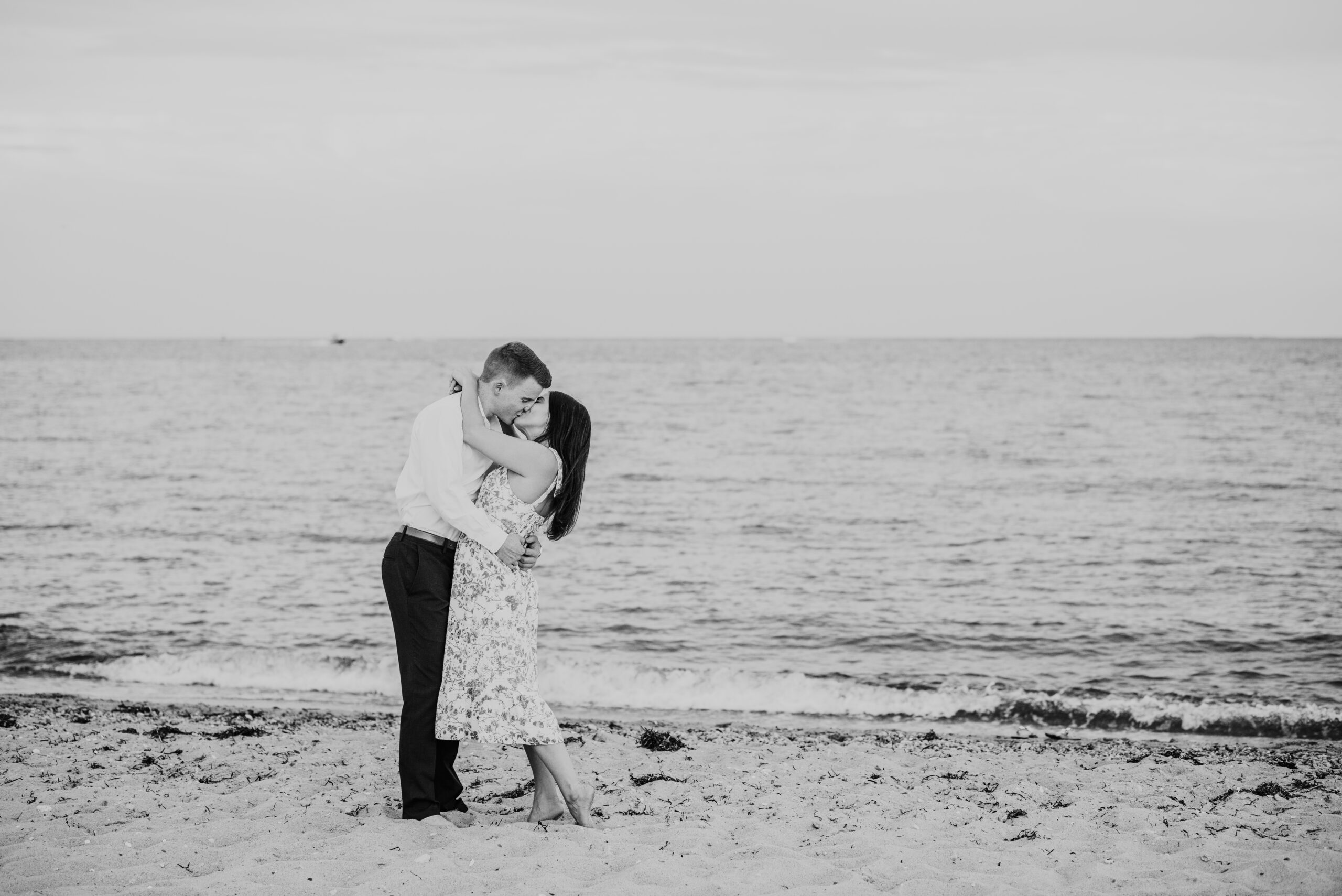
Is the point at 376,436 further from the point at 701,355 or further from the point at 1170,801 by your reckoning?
the point at 701,355

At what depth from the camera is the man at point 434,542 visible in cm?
467

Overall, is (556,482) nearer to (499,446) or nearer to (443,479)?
(499,446)

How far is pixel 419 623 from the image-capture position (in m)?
4.86

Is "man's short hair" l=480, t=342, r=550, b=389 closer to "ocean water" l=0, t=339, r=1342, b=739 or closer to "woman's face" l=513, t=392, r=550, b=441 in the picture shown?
"woman's face" l=513, t=392, r=550, b=441

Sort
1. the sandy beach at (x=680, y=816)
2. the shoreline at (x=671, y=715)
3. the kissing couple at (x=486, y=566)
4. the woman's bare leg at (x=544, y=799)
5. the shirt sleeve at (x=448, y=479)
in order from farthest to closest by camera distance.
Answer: the shoreline at (x=671, y=715) < the woman's bare leg at (x=544, y=799) < the kissing couple at (x=486, y=566) < the shirt sleeve at (x=448, y=479) < the sandy beach at (x=680, y=816)

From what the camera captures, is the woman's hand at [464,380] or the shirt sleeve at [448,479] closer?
the shirt sleeve at [448,479]

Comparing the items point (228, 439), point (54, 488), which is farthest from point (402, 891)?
point (228, 439)

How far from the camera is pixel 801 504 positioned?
62.2 ft

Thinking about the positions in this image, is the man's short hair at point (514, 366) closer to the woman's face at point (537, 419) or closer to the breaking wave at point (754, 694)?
the woman's face at point (537, 419)

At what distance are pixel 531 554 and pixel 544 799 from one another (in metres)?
1.23

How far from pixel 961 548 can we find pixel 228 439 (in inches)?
816

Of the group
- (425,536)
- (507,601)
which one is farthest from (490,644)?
(425,536)

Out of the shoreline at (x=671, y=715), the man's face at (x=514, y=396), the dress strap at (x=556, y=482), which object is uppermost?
the man's face at (x=514, y=396)

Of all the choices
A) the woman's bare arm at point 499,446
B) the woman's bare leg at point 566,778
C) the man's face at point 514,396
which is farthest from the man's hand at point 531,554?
the woman's bare leg at point 566,778
